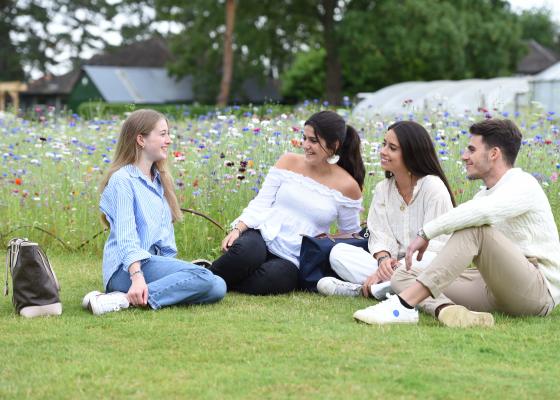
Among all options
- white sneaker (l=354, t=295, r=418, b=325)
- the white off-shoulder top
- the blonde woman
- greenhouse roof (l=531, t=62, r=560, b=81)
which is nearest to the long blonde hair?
the blonde woman

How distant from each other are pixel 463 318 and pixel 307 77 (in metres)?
36.3

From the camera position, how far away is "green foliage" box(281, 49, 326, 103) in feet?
132

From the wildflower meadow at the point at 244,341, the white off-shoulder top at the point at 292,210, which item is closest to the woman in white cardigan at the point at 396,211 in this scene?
the wildflower meadow at the point at 244,341

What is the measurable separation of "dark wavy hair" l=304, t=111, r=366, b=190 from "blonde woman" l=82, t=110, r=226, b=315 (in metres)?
1.01

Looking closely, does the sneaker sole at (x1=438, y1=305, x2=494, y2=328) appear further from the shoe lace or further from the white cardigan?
the shoe lace

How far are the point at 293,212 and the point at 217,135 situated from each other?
2.71 m

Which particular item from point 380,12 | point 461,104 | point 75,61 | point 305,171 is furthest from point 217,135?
point 75,61

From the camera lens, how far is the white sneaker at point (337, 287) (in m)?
5.84

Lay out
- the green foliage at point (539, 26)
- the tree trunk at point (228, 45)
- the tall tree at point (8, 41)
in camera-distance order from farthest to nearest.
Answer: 1. the green foliage at point (539, 26)
2. the tall tree at point (8, 41)
3. the tree trunk at point (228, 45)

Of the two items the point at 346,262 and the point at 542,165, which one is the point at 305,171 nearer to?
the point at 346,262

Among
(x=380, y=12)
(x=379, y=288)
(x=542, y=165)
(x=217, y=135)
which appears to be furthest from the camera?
(x=380, y=12)

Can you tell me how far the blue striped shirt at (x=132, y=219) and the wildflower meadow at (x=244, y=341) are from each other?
1.07ft

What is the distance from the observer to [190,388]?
3586mm

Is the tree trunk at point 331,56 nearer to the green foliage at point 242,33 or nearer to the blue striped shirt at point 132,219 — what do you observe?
the green foliage at point 242,33
